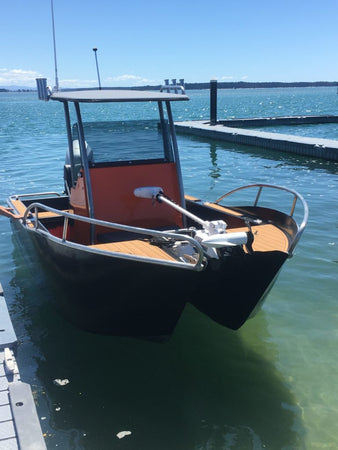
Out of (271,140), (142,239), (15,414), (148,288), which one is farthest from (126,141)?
(271,140)

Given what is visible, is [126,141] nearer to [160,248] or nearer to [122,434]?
[160,248]

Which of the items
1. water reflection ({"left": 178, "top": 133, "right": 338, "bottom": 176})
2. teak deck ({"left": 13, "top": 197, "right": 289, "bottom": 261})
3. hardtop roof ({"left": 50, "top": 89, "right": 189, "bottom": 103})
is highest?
hardtop roof ({"left": 50, "top": 89, "right": 189, "bottom": 103})

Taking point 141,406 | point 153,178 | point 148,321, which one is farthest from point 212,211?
point 141,406

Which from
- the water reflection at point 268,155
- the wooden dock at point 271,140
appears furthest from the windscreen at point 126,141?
the wooden dock at point 271,140

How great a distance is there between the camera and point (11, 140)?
28828mm

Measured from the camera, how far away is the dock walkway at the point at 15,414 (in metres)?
3.18

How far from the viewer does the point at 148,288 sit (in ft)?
14.8

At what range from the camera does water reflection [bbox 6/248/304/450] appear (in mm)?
4250

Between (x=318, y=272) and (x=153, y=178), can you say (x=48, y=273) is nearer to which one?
(x=153, y=178)

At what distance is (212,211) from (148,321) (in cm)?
256

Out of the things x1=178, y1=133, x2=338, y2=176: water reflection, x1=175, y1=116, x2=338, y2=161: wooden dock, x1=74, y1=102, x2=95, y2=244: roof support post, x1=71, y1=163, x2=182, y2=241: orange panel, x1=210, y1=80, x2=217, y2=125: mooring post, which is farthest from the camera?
x1=210, y1=80, x2=217, y2=125: mooring post

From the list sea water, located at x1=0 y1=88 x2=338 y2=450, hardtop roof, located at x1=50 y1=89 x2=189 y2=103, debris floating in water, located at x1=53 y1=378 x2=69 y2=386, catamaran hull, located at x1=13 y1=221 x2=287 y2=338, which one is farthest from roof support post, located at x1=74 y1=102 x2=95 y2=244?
debris floating in water, located at x1=53 y1=378 x2=69 y2=386

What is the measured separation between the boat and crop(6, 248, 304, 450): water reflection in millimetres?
467

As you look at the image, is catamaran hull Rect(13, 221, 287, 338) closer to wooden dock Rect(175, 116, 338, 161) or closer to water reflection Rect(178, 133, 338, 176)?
water reflection Rect(178, 133, 338, 176)
